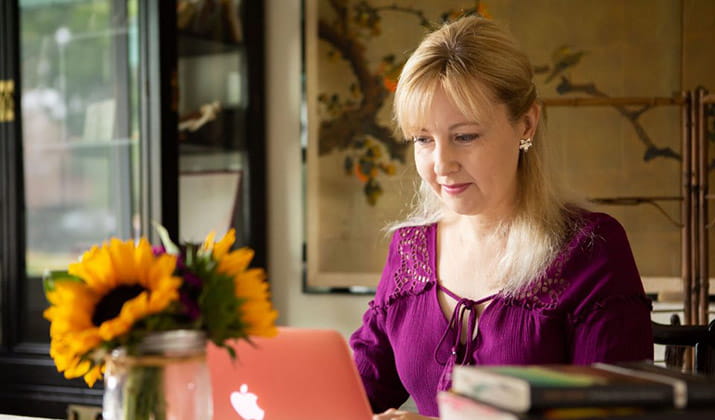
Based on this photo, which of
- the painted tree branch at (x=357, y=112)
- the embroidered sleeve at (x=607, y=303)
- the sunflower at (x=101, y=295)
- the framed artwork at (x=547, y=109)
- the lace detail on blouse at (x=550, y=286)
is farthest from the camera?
the painted tree branch at (x=357, y=112)

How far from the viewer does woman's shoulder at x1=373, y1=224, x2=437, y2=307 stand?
1828 millimetres

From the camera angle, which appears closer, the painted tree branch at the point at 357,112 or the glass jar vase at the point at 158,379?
the glass jar vase at the point at 158,379

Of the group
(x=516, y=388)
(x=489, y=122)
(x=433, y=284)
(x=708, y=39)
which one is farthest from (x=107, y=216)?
(x=516, y=388)

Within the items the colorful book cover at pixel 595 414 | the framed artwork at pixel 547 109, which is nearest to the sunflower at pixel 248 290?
the colorful book cover at pixel 595 414

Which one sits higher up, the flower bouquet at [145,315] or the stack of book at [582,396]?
the flower bouquet at [145,315]

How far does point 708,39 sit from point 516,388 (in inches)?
89.7

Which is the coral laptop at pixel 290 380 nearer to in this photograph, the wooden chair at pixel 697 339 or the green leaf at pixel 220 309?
the green leaf at pixel 220 309

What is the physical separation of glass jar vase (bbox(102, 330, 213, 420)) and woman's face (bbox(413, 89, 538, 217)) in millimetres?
744

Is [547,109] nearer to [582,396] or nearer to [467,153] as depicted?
[467,153]

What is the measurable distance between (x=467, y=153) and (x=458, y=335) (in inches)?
13.6

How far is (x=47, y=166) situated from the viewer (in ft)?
9.85

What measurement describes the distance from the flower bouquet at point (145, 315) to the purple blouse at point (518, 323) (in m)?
0.71

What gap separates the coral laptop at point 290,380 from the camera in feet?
3.95

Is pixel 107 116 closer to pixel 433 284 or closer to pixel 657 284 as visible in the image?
pixel 433 284
